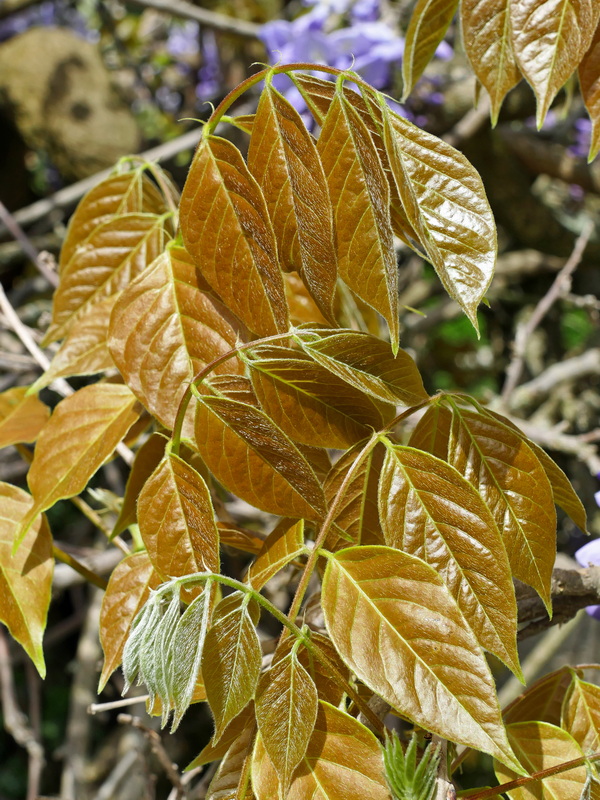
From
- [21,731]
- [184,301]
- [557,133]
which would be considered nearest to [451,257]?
[184,301]

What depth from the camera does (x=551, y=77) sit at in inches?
18.7

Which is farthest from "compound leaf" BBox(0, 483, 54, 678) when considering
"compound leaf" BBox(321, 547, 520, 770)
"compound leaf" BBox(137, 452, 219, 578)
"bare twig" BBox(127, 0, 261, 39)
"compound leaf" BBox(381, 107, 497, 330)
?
"bare twig" BBox(127, 0, 261, 39)

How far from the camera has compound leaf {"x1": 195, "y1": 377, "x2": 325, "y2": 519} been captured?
425 millimetres

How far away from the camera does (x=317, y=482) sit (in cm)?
42

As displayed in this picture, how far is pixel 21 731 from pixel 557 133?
2.04 m

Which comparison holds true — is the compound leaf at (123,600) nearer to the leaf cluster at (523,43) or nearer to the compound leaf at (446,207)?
the compound leaf at (446,207)

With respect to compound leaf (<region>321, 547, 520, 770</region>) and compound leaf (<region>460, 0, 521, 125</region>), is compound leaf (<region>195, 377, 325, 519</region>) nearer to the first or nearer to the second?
compound leaf (<region>321, 547, 520, 770</region>)

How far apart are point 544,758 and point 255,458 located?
10.1 inches

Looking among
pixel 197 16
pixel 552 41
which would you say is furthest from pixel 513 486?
pixel 197 16

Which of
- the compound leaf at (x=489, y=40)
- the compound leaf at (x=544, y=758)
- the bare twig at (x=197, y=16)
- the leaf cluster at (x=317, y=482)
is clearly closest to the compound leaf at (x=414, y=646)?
the leaf cluster at (x=317, y=482)

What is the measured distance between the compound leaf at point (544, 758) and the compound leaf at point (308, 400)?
213 mm

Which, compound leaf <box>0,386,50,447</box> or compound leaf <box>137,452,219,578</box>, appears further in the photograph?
compound leaf <box>0,386,50,447</box>

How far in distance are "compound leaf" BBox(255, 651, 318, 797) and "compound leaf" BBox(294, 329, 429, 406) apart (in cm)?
15

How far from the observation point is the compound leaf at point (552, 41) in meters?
0.47
